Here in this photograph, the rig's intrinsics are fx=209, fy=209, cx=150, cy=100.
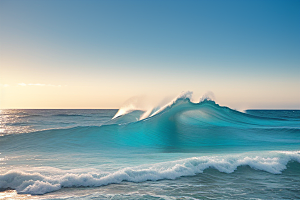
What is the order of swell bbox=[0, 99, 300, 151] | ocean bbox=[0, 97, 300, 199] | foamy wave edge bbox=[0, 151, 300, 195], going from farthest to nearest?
swell bbox=[0, 99, 300, 151]
foamy wave edge bbox=[0, 151, 300, 195]
ocean bbox=[0, 97, 300, 199]

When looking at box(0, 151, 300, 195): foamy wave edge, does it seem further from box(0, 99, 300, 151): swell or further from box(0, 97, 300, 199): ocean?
box(0, 99, 300, 151): swell

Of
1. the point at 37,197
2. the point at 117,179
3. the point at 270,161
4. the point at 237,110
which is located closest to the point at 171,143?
the point at 270,161

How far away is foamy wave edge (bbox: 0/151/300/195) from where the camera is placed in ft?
14.2

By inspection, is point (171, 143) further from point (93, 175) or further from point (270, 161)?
point (93, 175)

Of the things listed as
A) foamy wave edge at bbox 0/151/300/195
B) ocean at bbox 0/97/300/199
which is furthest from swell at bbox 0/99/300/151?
foamy wave edge at bbox 0/151/300/195

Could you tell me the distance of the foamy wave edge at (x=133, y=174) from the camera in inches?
170

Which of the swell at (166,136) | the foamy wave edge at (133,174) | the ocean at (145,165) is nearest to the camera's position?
the ocean at (145,165)

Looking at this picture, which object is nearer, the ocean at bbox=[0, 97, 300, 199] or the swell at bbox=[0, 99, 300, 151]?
the ocean at bbox=[0, 97, 300, 199]

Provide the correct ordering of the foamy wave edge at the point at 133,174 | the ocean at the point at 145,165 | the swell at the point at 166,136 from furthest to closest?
the swell at the point at 166,136, the foamy wave edge at the point at 133,174, the ocean at the point at 145,165

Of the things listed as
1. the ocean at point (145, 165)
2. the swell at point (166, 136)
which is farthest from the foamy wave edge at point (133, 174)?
the swell at point (166, 136)

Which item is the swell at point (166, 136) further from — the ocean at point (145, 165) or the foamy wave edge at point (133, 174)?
the foamy wave edge at point (133, 174)

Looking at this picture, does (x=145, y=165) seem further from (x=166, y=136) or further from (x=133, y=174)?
(x=166, y=136)

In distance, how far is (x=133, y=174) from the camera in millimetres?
4805

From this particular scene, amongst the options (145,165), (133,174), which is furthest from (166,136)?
(133,174)
